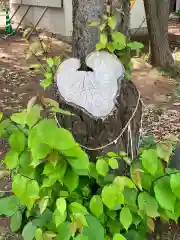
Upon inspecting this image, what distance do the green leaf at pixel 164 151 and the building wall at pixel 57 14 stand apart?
9008 millimetres

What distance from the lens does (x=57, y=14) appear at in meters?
11.6

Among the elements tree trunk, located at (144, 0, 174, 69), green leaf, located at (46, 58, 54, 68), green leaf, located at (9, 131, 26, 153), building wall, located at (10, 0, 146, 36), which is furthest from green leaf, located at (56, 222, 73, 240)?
building wall, located at (10, 0, 146, 36)

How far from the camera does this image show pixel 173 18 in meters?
16.5

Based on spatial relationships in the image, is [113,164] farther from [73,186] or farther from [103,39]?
[103,39]

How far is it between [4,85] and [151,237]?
5504 millimetres

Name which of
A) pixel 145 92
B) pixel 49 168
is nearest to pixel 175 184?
pixel 49 168

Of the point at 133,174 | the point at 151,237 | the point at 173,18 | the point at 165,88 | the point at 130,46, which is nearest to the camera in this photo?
the point at 133,174

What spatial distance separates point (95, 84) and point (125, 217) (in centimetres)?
69

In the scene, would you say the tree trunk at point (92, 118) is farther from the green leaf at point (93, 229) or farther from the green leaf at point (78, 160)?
the green leaf at point (93, 229)

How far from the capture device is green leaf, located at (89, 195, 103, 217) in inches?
81.7

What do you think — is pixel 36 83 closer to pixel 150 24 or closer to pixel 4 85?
pixel 4 85

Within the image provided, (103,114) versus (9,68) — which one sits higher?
(103,114)

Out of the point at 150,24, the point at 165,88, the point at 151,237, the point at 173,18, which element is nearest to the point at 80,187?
the point at 151,237

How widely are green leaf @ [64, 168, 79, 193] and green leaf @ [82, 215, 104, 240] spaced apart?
0.52ft
